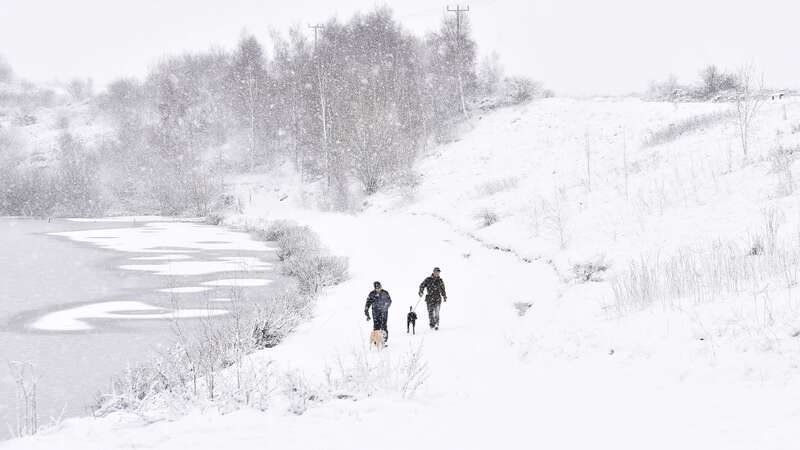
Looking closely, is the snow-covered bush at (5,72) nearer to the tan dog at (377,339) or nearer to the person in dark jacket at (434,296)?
the person in dark jacket at (434,296)

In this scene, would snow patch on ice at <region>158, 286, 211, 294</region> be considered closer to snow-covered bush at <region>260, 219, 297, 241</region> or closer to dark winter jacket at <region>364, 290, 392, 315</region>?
dark winter jacket at <region>364, 290, 392, 315</region>

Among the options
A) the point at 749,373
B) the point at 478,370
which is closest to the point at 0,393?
the point at 478,370

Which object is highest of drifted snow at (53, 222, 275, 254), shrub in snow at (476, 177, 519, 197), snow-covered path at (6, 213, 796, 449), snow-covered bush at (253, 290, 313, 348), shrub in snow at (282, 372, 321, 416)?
shrub in snow at (476, 177, 519, 197)

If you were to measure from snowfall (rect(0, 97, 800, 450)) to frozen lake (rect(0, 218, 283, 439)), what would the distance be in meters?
2.80

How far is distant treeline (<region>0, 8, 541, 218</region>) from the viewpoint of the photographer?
42938 millimetres

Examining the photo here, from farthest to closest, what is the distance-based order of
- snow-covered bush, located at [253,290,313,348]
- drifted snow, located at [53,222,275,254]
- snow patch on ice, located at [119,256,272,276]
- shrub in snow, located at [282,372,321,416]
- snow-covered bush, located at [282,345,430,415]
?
drifted snow, located at [53,222,275,254] < snow patch on ice, located at [119,256,272,276] < snow-covered bush, located at [253,290,313,348] < snow-covered bush, located at [282,345,430,415] < shrub in snow, located at [282,372,321,416]

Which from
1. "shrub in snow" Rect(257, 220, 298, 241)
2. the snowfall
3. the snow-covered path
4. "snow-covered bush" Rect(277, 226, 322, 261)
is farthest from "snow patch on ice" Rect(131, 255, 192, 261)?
the snow-covered path

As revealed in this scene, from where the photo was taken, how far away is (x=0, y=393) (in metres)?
9.96

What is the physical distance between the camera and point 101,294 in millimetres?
18531

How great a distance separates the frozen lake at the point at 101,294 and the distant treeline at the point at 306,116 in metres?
11.5

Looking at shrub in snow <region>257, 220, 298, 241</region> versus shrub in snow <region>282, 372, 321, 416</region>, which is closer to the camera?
shrub in snow <region>282, 372, 321, 416</region>

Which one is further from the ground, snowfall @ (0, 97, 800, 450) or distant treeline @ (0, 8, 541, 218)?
distant treeline @ (0, 8, 541, 218)

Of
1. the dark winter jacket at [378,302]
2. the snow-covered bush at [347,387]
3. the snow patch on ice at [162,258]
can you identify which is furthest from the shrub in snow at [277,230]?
the snow-covered bush at [347,387]

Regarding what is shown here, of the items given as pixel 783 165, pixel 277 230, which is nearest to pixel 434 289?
pixel 783 165
